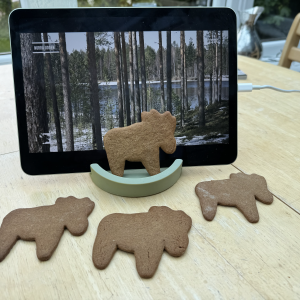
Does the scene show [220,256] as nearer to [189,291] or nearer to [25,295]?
[189,291]

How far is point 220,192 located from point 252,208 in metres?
0.07

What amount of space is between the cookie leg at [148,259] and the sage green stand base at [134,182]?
0.15 m

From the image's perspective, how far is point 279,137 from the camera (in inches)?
34.4

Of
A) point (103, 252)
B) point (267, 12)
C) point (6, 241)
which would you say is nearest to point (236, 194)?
point (103, 252)

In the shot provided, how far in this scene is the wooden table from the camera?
44 cm

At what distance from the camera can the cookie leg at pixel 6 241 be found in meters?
0.49

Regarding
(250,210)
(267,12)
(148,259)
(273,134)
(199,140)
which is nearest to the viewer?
(148,259)

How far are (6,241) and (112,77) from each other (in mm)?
367

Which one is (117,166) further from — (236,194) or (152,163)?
(236,194)

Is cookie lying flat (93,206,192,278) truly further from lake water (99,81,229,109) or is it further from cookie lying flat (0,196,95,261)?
lake water (99,81,229,109)

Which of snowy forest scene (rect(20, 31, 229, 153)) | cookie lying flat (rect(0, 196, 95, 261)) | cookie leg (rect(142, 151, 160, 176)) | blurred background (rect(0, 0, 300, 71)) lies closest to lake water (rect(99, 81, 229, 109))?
snowy forest scene (rect(20, 31, 229, 153))

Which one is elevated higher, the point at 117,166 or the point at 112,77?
the point at 112,77

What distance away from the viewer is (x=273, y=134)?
89 cm

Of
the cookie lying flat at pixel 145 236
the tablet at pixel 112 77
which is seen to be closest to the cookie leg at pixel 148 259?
the cookie lying flat at pixel 145 236
